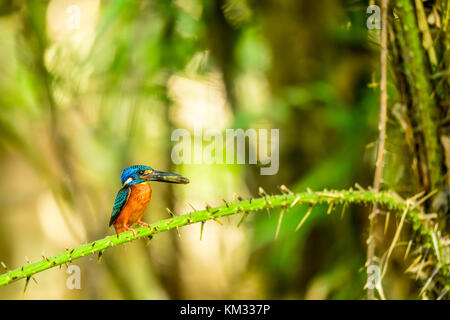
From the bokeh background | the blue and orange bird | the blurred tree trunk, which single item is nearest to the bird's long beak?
the blue and orange bird

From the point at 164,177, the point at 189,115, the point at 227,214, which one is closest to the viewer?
the point at 227,214

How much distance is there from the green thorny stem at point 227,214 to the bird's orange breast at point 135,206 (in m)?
0.15

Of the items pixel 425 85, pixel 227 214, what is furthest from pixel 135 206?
pixel 425 85

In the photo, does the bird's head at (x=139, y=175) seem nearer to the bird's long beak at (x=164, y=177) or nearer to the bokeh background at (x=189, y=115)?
the bird's long beak at (x=164, y=177)

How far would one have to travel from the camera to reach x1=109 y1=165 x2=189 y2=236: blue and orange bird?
35.3 inches

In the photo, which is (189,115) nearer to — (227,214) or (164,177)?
(164,177)

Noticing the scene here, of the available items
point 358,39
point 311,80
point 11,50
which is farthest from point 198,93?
point 11,50

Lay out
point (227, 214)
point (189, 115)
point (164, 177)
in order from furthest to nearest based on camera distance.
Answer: point (189, 115) → point (164, 177) → point (227, 214)

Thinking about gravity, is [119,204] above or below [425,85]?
below

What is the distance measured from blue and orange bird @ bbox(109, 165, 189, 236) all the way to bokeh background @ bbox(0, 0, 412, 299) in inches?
33.5

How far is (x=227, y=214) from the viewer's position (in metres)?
0.69

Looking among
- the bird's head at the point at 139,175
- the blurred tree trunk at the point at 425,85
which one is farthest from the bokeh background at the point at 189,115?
the bird's head at the point at 139,175

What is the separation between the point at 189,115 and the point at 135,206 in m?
1.43

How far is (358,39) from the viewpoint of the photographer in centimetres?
200
